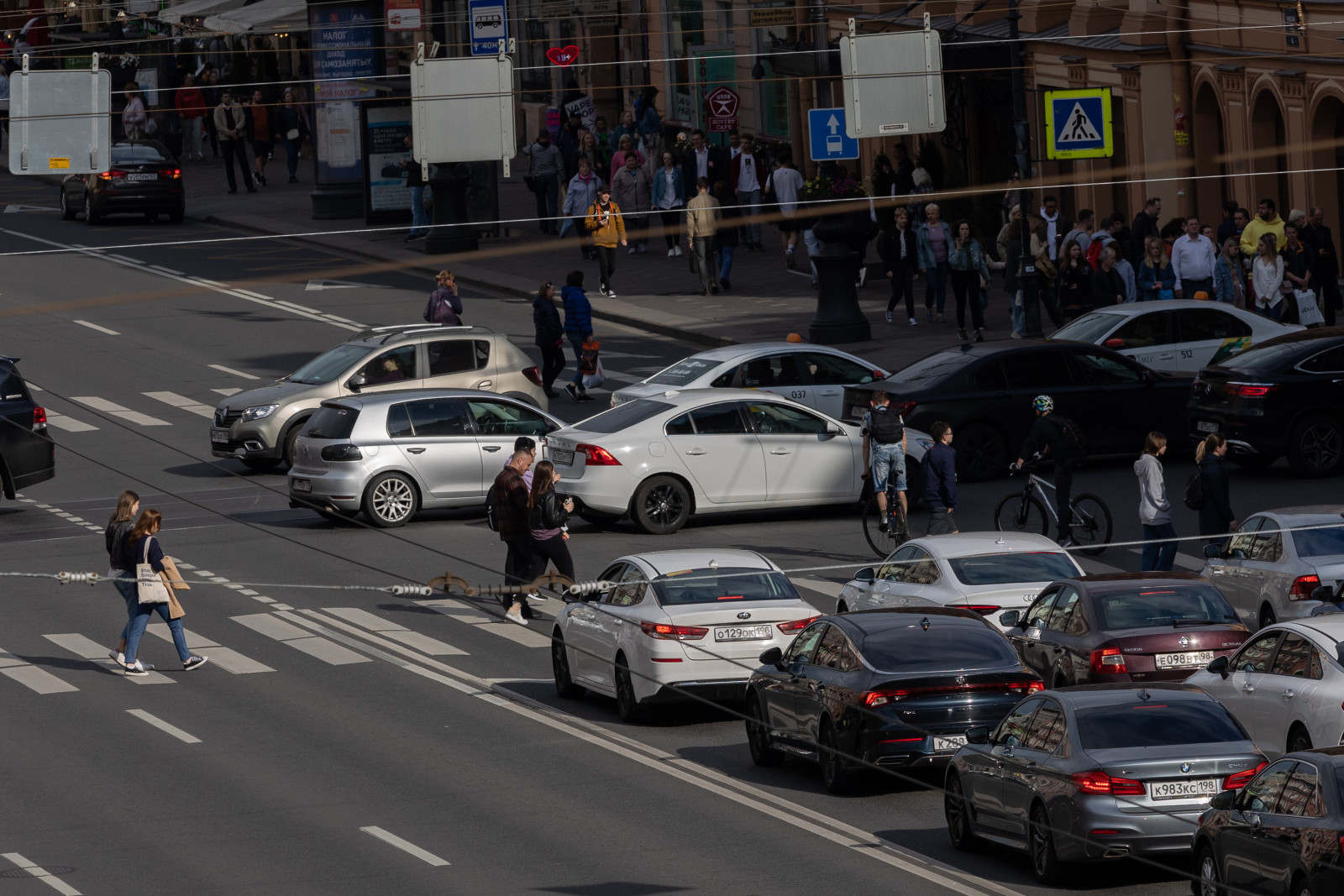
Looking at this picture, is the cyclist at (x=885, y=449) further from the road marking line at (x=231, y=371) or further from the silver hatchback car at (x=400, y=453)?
the road marking line at (x=231, y=371)


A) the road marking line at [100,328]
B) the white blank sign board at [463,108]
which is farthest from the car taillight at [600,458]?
the road marking line at [100,328]

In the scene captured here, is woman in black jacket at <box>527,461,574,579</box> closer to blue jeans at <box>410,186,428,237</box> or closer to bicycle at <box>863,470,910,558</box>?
bicycle at <box>863,470,910,558</box>

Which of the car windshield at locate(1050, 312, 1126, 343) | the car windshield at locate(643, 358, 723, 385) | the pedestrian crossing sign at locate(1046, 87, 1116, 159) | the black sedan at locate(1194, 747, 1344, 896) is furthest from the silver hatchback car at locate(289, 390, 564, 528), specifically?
the black sedan at locate(1194, 747, 1344, 896)

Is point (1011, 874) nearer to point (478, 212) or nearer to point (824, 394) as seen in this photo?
point (824, 394)

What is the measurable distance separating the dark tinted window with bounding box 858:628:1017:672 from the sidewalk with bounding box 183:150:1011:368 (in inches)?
578

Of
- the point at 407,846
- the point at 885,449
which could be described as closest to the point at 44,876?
the point at 407,846

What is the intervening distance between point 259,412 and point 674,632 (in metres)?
11.2

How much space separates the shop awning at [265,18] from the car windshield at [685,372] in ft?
84.7

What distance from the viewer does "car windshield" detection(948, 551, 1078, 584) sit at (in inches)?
715

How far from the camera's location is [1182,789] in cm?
1232

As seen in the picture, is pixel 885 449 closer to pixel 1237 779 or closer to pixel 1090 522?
pixel 1090 522

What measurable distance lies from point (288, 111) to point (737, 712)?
4016 centimetres

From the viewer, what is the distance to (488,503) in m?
21.3

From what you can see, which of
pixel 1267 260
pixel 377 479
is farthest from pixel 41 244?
pixel 1267 260
